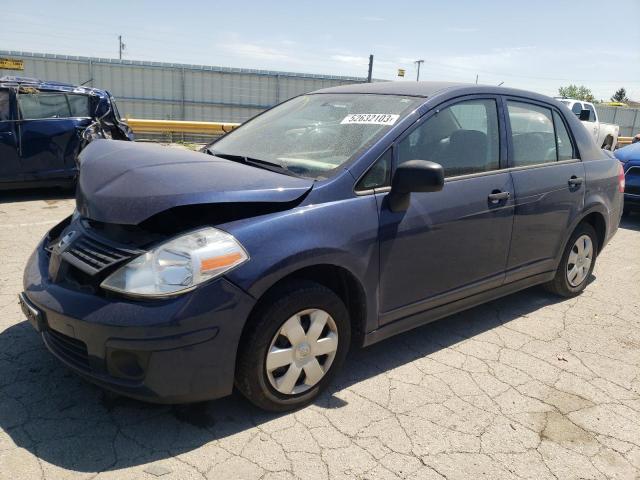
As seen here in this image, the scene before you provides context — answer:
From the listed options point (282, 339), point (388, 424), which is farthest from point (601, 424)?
point (282, 339)

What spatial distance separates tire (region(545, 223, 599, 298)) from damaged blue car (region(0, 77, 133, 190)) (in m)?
5.69

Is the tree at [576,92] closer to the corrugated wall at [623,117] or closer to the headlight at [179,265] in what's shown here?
the corrugated wall at [623,117]

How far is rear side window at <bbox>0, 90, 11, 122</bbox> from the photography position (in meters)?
7.17

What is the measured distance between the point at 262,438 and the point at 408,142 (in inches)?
70.3

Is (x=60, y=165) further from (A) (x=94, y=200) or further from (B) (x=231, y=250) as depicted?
(B) (x=231, y=250)

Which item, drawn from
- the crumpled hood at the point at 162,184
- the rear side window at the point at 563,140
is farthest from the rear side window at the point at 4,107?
the rear side window at the point at 563,140

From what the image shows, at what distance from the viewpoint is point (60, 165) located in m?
7.62

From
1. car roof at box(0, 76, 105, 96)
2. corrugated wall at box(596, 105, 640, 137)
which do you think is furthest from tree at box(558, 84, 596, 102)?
car roof at box(0, 76, 105, 96)

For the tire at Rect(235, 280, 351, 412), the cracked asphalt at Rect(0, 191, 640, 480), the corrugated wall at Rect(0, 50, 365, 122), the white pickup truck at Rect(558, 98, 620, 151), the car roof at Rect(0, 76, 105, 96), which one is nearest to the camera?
the cracked asphalt at Rect(0, 191, 640, 480)

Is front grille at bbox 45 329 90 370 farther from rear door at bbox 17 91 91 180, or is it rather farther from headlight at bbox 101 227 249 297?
rear door at bbox 17 91 91 180

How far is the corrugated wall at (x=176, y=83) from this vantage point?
57.6 feet

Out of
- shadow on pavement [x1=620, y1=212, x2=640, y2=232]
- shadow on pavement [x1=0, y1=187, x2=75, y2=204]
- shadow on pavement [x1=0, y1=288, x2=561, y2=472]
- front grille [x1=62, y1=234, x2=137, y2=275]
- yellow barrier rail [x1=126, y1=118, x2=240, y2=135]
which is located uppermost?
front grille [x1=62, y1=234, x2=137, y2=275]

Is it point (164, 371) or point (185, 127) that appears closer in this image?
point (164, 371)

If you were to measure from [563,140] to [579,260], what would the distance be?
1046mm
